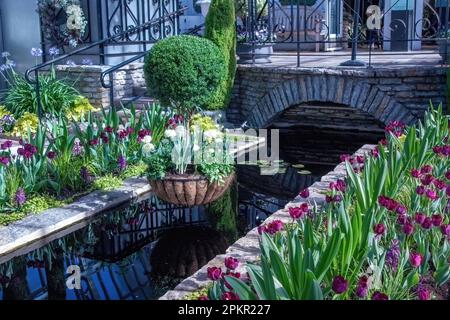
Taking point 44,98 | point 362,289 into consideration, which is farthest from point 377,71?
point 362,289

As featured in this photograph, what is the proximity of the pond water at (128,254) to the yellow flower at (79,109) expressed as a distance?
2761mm

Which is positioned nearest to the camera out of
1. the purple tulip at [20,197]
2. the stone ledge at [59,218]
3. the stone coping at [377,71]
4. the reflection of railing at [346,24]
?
the stone ledge at [59,218]

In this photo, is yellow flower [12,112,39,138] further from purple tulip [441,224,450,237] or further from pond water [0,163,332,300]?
purple tulip [441,224,450,237]

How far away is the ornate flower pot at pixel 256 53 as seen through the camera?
7848mm

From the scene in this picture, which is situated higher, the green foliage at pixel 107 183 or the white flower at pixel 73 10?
the white flower at pixel 73 10

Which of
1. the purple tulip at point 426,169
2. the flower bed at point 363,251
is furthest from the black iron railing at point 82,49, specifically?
the purple tulip at point 426,169

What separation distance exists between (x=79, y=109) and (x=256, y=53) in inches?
96.9

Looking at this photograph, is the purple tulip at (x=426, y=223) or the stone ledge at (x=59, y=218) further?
the stone ledge at (x=59, y=218)

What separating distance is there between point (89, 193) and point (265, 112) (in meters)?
3.34

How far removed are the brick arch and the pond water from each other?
2155mm

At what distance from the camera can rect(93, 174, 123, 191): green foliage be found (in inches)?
181

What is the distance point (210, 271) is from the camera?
7.11 ft

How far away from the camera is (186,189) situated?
13.8 ft

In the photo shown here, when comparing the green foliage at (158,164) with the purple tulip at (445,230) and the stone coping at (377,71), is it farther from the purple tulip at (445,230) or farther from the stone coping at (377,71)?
the stone coping at (377,71)
